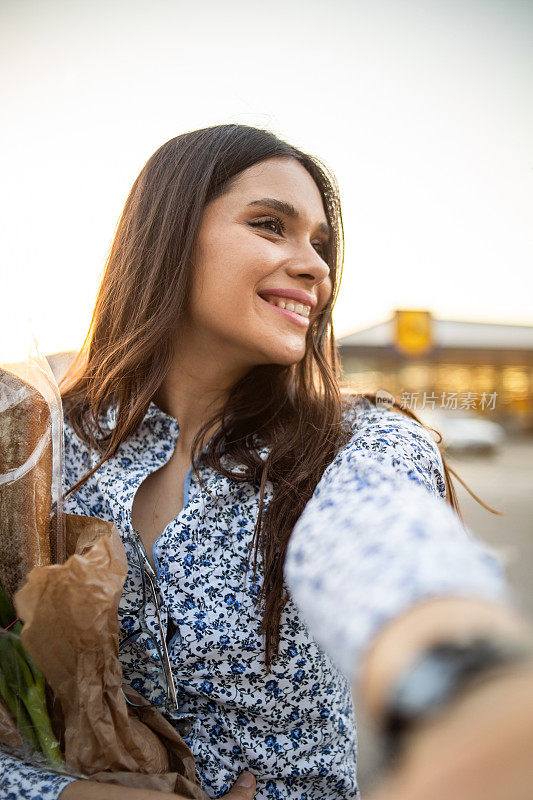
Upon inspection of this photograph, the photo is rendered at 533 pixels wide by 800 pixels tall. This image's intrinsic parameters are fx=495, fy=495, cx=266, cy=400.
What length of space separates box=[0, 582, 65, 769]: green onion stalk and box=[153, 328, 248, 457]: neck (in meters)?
0.68

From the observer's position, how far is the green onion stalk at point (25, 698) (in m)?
0.79

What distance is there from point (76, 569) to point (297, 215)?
1.02 meters

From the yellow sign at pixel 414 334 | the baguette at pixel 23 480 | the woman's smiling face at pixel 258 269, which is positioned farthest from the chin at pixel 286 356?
the yellow sign at pixel 414 334

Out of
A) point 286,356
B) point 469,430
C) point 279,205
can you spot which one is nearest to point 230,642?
point 286,356

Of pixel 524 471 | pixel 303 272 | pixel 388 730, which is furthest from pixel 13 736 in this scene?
pixel 524 471

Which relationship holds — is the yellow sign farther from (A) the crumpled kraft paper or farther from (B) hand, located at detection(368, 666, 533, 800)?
(B) hand, located at detection(368, 666, 533, 800)

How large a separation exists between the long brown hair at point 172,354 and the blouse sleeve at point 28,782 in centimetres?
56

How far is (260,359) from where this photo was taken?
4.47 ft

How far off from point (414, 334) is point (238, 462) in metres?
2.34

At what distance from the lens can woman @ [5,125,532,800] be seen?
78 centimetres

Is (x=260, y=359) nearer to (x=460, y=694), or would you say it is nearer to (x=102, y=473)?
(x=102, y=473)

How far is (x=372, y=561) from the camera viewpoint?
473mm

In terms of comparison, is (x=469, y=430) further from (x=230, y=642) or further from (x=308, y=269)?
(x=230, y=642)

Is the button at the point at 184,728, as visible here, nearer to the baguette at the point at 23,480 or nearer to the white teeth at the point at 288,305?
the baguette at the point at 23,480
